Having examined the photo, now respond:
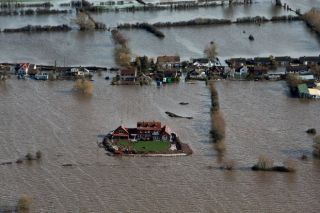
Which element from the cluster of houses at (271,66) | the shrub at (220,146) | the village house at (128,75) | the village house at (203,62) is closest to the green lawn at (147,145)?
the shrub at (220,146)

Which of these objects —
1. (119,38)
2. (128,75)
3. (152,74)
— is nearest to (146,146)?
A: (128,75)

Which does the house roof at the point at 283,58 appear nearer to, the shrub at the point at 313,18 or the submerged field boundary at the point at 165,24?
the shrub at the point at 313,18

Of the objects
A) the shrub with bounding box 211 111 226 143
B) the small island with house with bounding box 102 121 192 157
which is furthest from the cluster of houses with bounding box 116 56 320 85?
the small island with house with bounding box 102 121 192 157

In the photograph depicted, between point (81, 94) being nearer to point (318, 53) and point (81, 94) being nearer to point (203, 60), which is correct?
point (203, 60)

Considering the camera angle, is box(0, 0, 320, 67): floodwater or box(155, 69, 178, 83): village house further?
box(0, 0, 320, 67): floodwater

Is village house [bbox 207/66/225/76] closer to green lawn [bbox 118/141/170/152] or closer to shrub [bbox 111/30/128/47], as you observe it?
shrub [bbox 111/30/128/47]

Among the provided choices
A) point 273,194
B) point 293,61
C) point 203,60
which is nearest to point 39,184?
point 273,194

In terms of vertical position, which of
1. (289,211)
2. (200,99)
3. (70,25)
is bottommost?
(289,211)
